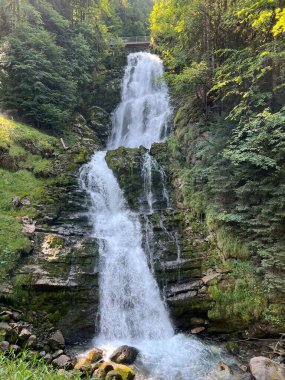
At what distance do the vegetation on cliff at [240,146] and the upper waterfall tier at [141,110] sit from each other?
3444 millimetres

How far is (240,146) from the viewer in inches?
384

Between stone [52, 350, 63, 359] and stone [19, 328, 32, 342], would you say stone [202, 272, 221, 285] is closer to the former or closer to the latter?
stone [52, 350, 63, 359]

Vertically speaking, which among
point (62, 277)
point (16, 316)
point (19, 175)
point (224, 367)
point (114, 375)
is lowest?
point (224, 367)

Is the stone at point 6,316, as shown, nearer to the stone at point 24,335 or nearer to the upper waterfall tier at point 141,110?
the stone at point 24,335

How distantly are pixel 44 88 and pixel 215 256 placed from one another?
13.1 metres

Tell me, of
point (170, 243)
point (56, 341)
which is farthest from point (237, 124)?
point (56, 341)

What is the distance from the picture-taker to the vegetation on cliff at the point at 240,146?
8750 mm

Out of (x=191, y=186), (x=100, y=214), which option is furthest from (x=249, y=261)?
(x=100, y=214)

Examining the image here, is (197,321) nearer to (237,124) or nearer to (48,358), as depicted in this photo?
(48,358)

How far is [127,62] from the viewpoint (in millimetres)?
25234

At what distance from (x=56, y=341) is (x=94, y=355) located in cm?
125

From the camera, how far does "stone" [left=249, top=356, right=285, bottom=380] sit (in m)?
6.64

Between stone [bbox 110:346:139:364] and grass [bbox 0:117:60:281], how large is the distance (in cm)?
403

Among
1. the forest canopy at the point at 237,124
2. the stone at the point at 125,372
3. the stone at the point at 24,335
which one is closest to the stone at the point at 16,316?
the stone at the point at 24,335
